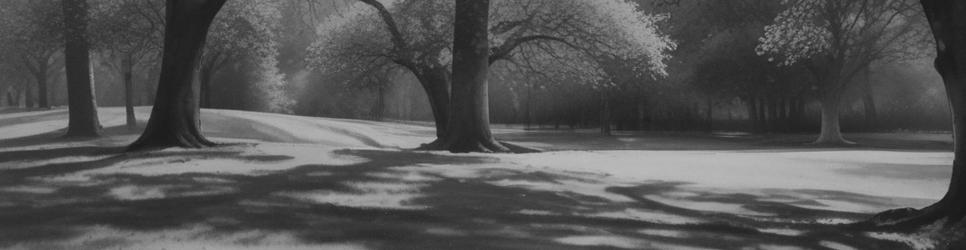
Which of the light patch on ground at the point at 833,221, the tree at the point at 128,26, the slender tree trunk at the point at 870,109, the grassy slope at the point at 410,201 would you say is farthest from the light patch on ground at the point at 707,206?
the slender tree trunk at the point at 870,109

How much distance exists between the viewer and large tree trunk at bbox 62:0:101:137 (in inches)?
1083

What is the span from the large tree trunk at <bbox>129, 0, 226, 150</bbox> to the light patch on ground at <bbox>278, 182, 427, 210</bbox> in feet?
26.6

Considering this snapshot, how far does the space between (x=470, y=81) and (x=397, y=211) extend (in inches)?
560

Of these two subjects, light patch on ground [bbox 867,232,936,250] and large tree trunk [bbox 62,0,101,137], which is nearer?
light patch on ground [bbox 867,232,936,250]

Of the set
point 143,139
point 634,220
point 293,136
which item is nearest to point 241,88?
point 293,136

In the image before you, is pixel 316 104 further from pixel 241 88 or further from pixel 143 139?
pixel 143 139

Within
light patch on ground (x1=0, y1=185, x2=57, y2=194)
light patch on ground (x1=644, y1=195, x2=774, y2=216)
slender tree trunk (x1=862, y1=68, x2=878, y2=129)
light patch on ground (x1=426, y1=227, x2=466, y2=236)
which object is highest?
slender tree trunk (x1=862, y1=68, x2=878, y2=129)

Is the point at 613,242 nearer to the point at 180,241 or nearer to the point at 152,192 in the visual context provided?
the point at 180,241

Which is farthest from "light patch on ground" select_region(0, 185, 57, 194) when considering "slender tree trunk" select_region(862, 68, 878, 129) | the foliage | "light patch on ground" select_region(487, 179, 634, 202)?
"slender tree trunk" select_region(862, 68, 878, 129)

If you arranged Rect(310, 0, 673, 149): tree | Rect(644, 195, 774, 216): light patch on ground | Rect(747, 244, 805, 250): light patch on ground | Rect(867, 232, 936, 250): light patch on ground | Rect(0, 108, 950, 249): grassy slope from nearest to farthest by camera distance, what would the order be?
Rect(0, 108, 950, 249): grassy slope < Rect(747, 244, 805, 250): light patch on ground < Rect(867, 232, 936, 250): light patch on ground < Rect(644, 195, 774, 216): light patch on ground < Rect(310, 0, 673, 149): tree

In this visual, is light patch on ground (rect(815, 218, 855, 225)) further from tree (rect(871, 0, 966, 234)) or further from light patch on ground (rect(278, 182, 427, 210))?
light patch on ground (rect(278, 182, 427, 210))

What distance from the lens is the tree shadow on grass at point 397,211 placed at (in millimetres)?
9148

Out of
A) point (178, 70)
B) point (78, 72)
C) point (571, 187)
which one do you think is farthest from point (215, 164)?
point (78, 72)

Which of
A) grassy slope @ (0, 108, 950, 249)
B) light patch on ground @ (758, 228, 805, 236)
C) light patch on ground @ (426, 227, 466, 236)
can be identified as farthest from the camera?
light patch on ground @ (758, 228, 805, 236)
